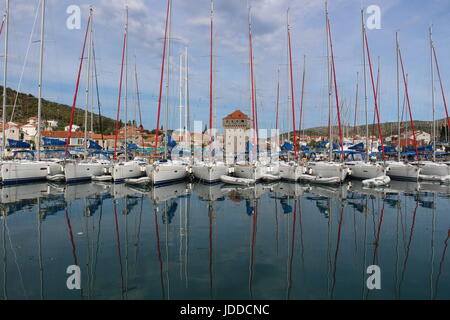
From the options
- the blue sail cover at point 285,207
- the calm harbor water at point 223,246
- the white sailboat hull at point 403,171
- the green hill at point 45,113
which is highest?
the green hill at point 45,113

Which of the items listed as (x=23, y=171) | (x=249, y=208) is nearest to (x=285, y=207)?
(x=249, y=208)

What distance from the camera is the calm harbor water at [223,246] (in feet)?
22.7

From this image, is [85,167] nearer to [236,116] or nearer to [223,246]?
[223,246]

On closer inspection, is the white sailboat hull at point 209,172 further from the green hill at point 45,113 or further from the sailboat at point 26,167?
the green hill at point 45,113

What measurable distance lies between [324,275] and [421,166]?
2761cm

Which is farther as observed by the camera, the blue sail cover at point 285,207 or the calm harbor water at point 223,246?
the blue sail cover at point 285,207

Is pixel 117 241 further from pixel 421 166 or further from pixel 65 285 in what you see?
pixel 421 166

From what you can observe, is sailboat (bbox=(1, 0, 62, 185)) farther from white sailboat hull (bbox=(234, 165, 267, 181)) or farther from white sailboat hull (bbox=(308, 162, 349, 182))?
white sailboat hull (bbox=(308, 162, 349, 182))

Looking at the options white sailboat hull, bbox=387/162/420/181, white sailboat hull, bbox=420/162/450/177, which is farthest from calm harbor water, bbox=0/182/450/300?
white sailboat hull, bbox=420/162/450/177

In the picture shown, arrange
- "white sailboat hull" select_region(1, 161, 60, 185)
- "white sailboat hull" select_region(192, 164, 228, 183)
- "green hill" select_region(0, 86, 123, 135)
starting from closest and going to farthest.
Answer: "white sailboat hull" select_region(1, 161, 60, 185), "white sailboat hull" select_region(192, 164, 228, 183), "green hill" select_region(0, 86, 123, 135)

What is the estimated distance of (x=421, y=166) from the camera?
28.9 m

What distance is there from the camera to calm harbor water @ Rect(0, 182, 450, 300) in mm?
6914

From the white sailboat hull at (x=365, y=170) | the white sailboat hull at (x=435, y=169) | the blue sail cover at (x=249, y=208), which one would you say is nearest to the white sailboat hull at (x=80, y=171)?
the blue sail cover at (x=249, y=208)
